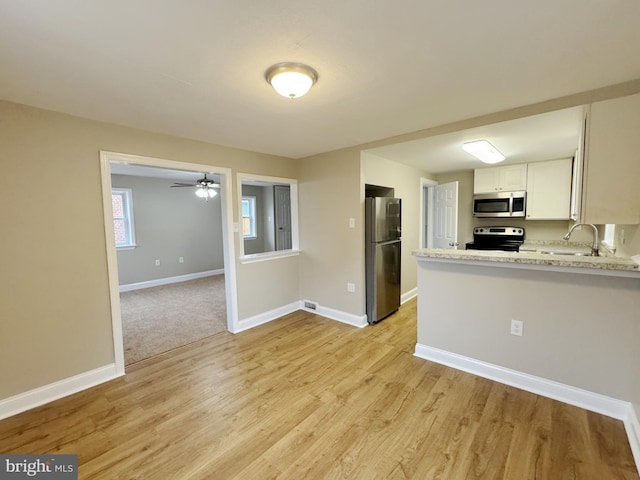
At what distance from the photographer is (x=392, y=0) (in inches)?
45.0

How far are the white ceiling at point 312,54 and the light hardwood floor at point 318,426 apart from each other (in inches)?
90.7

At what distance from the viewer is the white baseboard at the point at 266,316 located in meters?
3.54

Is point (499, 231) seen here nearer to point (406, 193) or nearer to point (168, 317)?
point (406, 193)

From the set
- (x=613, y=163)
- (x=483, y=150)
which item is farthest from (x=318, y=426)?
(x=483, y=150)

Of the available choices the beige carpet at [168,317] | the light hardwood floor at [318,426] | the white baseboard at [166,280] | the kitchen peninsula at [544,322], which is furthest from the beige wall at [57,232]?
the white baseboard at [166,280]

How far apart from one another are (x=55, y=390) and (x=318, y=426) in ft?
7.11

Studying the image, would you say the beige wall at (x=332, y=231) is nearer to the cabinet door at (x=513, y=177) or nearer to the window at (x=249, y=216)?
the cabinet door at (x=513, y=177)

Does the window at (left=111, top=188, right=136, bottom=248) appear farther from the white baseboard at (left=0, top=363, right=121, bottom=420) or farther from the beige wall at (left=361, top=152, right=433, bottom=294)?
the beige wall at (left=361, top=152, right=433, bottom=294)

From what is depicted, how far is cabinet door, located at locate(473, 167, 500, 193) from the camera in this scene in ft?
14.3

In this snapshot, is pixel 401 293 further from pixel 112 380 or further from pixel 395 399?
pixel 112 380

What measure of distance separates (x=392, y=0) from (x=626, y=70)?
174cm

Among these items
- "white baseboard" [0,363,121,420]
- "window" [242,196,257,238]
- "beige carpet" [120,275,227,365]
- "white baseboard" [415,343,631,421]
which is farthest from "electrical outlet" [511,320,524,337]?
"window" [242,196,257,238]

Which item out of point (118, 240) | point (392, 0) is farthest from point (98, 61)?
point (118, 240)

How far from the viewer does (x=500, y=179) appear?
170 inches
